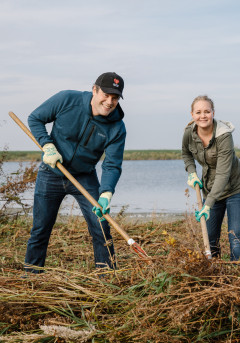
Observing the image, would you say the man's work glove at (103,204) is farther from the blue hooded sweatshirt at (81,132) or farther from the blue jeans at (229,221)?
the blue jeans at (229,221)

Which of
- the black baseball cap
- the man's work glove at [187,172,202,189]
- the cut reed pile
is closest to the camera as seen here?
the cut reed pile

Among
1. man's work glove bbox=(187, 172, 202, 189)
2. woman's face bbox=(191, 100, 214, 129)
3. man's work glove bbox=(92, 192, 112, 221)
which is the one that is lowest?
man's work glove bbox=(92, 192, 112, 221)

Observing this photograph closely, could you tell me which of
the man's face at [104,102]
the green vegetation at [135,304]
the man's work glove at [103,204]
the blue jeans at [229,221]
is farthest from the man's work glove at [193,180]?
the green vegetation at [135,304]

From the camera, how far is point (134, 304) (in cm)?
271

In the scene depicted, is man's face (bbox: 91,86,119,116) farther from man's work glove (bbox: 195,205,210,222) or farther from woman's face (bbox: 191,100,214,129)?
man's work glove (bbox: 195,205,210,222)

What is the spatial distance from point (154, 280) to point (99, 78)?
1937mm

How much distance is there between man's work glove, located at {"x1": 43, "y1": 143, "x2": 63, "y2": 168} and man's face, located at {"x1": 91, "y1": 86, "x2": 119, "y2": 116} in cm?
53

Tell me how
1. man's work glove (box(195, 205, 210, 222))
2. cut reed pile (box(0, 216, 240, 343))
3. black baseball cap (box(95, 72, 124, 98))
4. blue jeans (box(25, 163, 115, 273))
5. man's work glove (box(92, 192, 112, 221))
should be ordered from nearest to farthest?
cut reed pile (box(0, 216, 240, 343))
black baseball cap (box(95, 72, 124, 98))
man's work glove (box(92, 192, 112, 221))
man's work glove (box(195, 205, 210, 222))
blue jeans (box(25, 163, 115, 273))

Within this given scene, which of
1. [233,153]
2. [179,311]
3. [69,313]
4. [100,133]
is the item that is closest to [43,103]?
[100,133]

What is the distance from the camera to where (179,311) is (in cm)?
250

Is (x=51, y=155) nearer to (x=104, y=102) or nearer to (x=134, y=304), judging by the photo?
(x=104, y=102)

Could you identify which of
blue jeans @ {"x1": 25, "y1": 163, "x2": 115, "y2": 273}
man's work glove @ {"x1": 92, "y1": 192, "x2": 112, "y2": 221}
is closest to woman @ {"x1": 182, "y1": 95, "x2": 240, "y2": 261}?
man's work glove @ {"x1": 92, "y1": 192, "x2": 112, "y2": 221}

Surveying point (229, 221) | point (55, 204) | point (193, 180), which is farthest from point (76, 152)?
point (229, 221)

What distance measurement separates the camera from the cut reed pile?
2.52m
